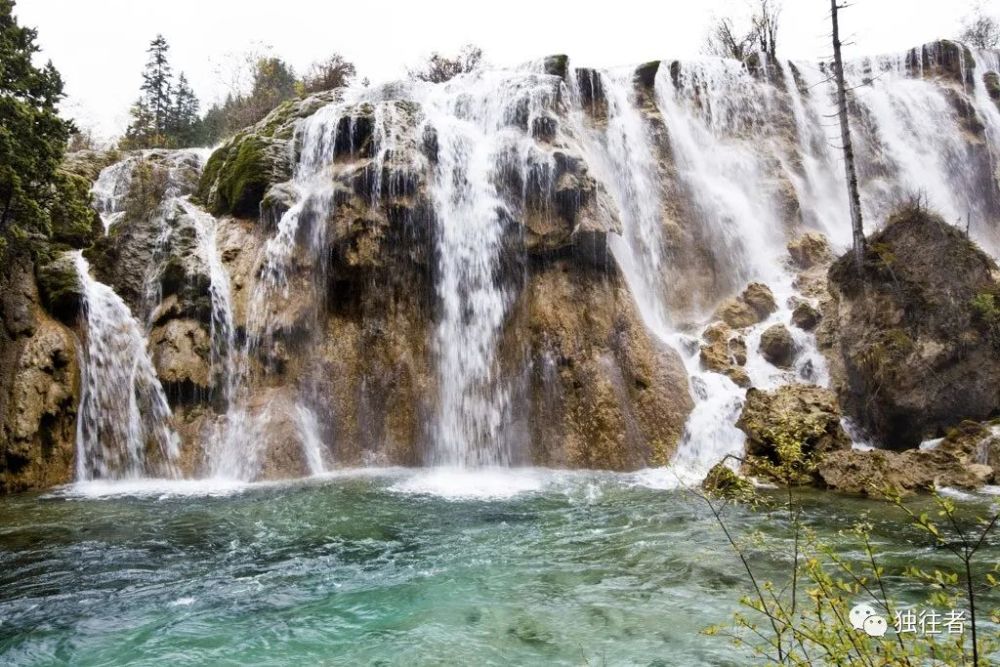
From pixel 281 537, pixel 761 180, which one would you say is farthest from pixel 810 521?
pixel 761 180

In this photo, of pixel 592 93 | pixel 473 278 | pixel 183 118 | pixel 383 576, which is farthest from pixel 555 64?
pixel 183 118

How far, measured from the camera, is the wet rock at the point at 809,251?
20.3 m

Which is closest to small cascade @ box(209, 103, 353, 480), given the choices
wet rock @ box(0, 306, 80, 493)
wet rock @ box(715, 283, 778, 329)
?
wet rock @ box(0, 306, 80, 493)

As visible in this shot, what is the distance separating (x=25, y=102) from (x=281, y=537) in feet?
39.0

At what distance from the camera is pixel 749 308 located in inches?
713

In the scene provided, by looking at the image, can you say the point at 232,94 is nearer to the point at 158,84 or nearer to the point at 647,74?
the point at 158,84

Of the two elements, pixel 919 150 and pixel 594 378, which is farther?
pixel 919 150

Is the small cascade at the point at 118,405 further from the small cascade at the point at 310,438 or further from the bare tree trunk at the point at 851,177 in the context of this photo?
the bare tree trunk at the point at 851,177

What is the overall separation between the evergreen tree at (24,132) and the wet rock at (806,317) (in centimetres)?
1855

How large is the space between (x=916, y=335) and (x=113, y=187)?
962 inches

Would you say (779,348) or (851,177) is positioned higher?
(851,177)

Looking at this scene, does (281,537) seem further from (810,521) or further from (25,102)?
(25,102)

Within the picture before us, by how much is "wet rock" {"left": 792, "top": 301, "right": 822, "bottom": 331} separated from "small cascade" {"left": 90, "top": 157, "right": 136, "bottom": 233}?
20.5 metres

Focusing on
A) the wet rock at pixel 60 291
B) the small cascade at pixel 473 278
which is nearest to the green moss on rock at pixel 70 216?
the wet rock at pixel 60 291
